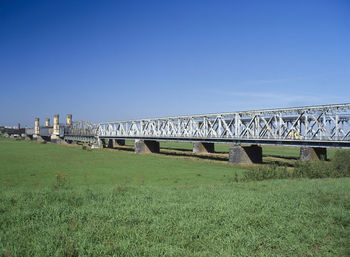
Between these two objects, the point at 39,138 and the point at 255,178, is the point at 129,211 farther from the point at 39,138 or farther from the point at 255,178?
the point at 39,138

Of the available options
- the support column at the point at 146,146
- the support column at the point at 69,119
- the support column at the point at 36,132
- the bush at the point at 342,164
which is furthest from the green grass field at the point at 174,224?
the support column at the point at 36,132

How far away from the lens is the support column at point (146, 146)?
5634 cm

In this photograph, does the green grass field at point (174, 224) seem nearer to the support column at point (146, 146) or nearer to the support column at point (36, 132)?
the support column at point (146, 146)

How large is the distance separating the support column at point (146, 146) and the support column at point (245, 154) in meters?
23.8

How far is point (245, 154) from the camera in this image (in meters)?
36.1

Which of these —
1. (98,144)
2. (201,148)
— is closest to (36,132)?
(98,144)

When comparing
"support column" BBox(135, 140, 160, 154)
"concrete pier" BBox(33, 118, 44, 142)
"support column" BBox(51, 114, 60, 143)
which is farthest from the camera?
"concrete pier" BBox(33, 118, 44, 142)

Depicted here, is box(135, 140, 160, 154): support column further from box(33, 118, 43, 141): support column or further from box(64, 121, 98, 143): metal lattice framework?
box(33, 118, 43, 141): support column

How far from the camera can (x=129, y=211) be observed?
9641mm

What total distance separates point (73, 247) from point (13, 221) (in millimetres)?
3174

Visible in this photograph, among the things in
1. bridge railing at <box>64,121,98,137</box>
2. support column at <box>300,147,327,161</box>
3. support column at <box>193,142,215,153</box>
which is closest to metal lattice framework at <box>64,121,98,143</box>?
bridge railing at <box>64,121,98,137</box>

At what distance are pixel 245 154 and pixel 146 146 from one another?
25.3 m

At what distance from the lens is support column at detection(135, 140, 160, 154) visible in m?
56.3

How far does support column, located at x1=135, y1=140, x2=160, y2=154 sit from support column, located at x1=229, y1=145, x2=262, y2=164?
23789mm
